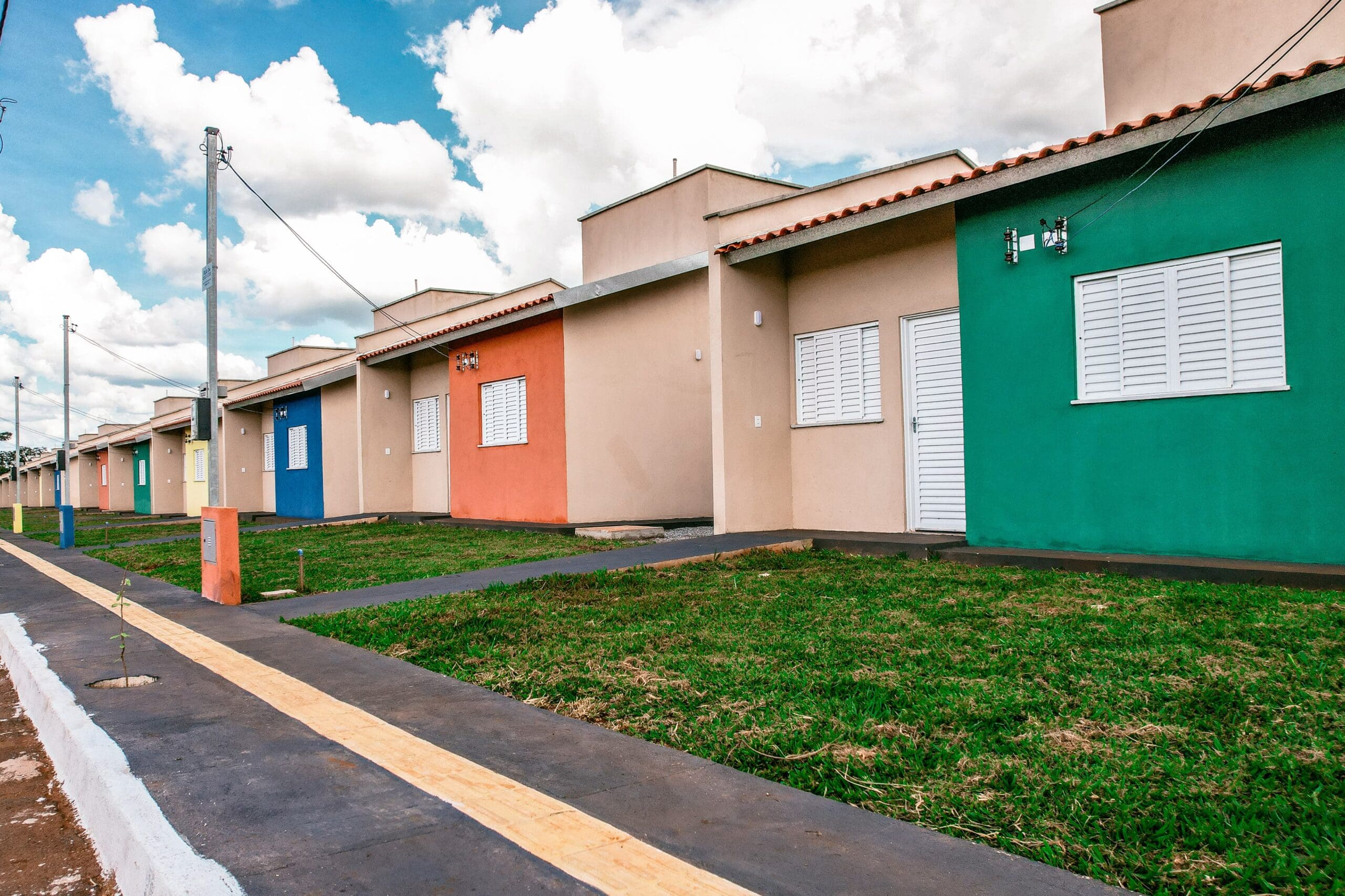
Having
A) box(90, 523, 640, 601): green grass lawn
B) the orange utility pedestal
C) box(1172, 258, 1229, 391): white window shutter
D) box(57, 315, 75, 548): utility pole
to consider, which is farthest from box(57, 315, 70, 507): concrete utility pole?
box(1172, 258, 1229, 391): white window shutter

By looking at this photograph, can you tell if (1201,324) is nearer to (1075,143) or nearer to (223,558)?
(1075,143)

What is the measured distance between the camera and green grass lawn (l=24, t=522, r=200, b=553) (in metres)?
18.9

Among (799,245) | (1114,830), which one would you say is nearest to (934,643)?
(1114,830)

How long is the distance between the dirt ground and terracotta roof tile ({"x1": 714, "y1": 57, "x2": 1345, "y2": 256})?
330 inches

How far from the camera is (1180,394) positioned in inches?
299

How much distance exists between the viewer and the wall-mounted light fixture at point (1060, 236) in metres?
8.24

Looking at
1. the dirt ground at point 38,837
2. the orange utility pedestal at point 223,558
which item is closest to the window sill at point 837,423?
the orange utility pedestal at point 223,558

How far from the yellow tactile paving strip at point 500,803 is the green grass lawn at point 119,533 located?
51.7 ft

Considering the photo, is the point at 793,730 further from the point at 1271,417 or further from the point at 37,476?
the point at 37,476

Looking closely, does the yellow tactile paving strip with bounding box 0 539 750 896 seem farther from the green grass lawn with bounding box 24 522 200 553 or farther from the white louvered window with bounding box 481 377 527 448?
the green grass lawn with bounding box 24 522 200 553

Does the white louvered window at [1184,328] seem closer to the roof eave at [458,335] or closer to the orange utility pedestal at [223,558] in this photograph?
the orange utility pedestal at [223,558]

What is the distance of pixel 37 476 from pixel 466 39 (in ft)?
219

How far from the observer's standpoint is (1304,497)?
689 centimetres

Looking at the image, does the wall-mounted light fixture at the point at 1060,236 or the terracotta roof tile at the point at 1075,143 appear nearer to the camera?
the terracotta roof tile at the point at 1075,143
